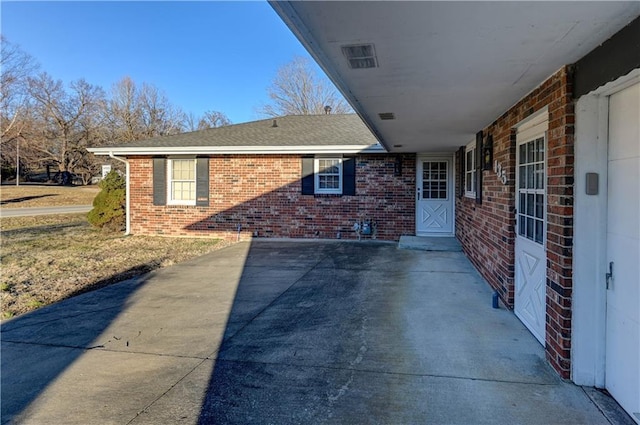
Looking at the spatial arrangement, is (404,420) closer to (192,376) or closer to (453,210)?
(192,376)

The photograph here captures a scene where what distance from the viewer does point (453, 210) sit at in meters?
10.2

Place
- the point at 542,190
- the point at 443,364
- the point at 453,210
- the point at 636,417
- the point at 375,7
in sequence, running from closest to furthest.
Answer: the point at 375,7
the point at 636,417
the point at 443,364
the point at 542,190
the point at 453,210

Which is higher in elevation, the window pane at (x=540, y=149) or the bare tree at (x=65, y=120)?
the bare tree at (x=65, y=120)

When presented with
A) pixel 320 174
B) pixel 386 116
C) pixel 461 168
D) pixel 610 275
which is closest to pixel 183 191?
pixel 320 174

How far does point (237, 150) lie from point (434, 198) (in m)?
5.47

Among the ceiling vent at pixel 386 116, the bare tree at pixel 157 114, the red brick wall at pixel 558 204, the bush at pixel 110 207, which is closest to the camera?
the red brick wall at pixel 558 204

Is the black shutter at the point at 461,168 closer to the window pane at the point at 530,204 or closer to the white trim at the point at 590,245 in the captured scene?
the window pane at the point at 530,204

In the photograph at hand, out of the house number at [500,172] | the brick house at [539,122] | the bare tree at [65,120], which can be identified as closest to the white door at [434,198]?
the brick house at [539,122]

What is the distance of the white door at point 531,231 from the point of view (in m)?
3.72

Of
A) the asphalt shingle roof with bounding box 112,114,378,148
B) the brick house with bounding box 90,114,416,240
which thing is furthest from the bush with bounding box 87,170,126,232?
the asphalt shingle roof with bounding box 112,114,378,148

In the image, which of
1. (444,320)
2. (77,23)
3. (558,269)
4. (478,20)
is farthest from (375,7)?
(77,23)

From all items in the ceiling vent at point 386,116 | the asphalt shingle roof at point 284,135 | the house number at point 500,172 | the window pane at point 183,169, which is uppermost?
the asphalt shingle roof at point 284,135

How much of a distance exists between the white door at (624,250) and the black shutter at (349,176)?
25.9ft

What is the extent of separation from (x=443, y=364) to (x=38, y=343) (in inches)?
153
